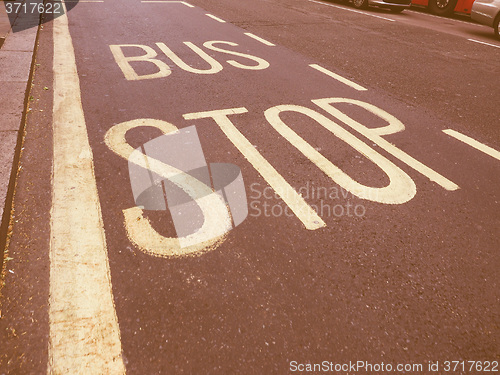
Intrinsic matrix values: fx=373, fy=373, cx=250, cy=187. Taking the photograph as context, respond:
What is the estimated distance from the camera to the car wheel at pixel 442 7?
12940 mm

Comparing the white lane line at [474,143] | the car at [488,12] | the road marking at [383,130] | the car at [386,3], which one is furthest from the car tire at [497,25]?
the white lane line at [474,143]

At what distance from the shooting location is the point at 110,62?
5.33 m

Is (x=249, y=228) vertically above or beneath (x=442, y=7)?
beneath

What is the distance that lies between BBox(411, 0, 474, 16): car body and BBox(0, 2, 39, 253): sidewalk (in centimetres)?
1281

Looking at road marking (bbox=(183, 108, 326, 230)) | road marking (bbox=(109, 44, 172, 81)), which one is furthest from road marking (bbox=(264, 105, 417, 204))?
road marking (bbox=(109, 44, 172, 81))

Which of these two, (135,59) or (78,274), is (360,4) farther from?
(78,274)

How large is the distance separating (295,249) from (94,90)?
3272 millimetres

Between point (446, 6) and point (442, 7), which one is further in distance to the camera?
point (442, 7)

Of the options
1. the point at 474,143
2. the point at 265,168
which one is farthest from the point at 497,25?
the point at 265,168

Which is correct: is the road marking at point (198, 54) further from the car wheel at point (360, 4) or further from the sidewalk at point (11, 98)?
the car wheel at point (360, 4)

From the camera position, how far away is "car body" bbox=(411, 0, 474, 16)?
12384 millimetres

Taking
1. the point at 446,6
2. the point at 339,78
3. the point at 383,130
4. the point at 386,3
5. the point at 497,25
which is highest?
the point at 446,6

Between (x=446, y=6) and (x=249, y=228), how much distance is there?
47.2 feet

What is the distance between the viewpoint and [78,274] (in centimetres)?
198
